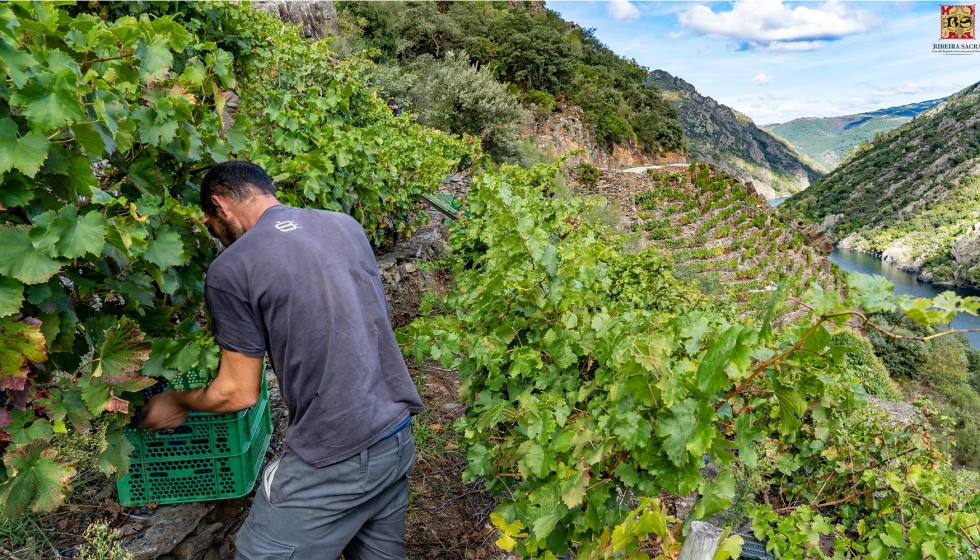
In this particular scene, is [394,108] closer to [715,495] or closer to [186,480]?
[186,480]

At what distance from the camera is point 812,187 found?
99.7m

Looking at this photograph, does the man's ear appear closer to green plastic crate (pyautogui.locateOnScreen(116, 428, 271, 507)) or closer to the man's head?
the man's head

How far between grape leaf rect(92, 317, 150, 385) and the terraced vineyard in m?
21.0

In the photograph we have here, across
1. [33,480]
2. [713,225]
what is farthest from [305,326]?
[713,225]

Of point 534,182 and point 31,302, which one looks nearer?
point 31,302

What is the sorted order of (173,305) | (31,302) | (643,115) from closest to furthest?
(31,302) → (173,305) → (643,115)

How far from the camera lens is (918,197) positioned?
262 ft

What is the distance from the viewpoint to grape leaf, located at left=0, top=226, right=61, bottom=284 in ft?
4.12

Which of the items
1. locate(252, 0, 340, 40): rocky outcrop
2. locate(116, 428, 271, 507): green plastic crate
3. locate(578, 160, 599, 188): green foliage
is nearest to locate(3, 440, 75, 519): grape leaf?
locate(116, 428, 271, 507): green plastic crate

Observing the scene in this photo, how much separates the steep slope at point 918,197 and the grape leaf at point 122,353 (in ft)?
252

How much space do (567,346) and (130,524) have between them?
6.44 feet

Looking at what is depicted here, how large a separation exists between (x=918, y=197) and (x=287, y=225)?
102 meters

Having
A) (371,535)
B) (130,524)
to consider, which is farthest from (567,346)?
(130,524)

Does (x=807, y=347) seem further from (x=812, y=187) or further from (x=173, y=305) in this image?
(x=812, y=187)
